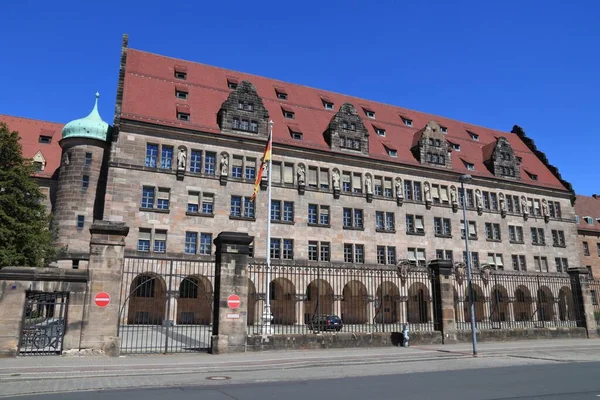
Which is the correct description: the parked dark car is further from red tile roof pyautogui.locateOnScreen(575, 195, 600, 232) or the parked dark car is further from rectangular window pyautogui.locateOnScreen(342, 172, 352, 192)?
red tile roof pyautogui.locateOnScreen(575, 195, 600, 232)

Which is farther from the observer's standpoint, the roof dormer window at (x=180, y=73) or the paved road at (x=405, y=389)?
the roof dormer window at (x=180, y=73)

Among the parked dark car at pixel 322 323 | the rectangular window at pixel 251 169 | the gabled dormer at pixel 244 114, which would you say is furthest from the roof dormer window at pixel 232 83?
the parked dark car at pixel 322 323

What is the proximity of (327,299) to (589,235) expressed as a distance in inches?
1691

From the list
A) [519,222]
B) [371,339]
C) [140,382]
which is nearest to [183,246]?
[371,339]

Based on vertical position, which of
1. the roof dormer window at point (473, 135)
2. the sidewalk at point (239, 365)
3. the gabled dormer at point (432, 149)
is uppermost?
the roof dormer window at point (473, 135)

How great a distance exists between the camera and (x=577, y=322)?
24.3 m

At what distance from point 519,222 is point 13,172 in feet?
146

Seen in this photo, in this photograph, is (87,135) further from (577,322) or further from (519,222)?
(519,222)

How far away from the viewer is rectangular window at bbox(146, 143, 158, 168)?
34.2 meters

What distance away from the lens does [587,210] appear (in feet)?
206

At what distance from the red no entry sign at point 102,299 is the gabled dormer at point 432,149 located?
3568 cm

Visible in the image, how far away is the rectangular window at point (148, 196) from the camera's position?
1321 inches

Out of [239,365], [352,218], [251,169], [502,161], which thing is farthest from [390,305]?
[502,161]

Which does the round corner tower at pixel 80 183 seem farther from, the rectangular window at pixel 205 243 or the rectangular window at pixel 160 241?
the rectangular window at pixel 205 243
